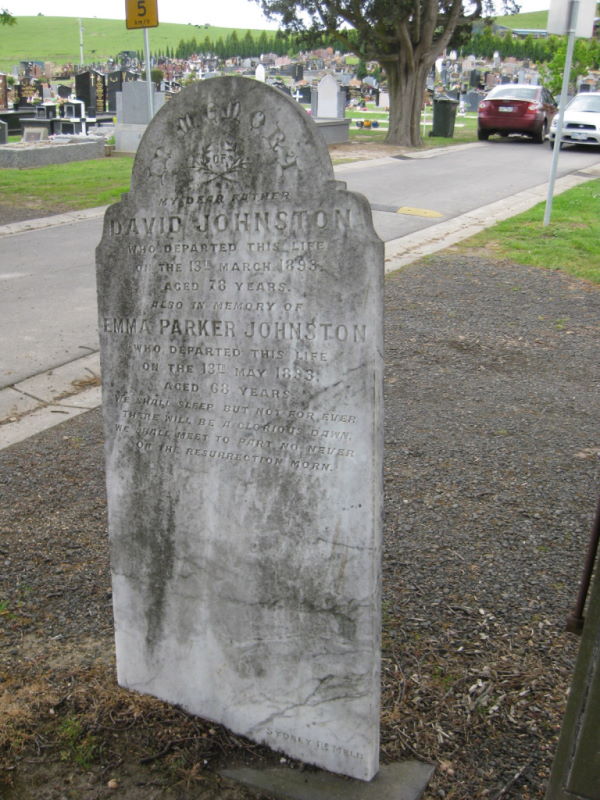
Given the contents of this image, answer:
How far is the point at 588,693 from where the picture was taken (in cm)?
189

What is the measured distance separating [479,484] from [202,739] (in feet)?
7.53

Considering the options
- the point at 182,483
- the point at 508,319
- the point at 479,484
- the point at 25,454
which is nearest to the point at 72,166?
the point at 508,319

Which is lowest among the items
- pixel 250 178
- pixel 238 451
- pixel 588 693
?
pixel 588 693

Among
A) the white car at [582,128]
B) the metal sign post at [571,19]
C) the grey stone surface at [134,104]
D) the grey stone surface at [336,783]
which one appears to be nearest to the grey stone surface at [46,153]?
the grey stone surface at [134,104]

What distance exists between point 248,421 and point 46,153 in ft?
61.9

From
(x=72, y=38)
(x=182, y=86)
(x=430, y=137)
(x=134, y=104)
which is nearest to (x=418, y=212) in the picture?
(x=134, y=104)

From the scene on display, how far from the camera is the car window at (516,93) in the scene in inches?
1104

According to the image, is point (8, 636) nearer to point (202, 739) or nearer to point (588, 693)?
point (202, 739)

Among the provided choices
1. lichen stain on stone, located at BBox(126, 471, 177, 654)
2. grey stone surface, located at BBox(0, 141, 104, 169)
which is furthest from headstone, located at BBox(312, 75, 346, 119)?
lichen stain on stone, located at BBox(126, 471, 177, 654)

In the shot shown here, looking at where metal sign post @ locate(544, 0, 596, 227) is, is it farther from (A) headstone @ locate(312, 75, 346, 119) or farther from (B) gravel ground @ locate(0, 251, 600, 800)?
(A) headstone @ locate(312, 75, 346, 119)

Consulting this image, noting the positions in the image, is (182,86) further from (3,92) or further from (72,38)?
(72,38)

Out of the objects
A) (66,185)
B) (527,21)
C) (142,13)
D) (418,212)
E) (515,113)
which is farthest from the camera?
(527,21)

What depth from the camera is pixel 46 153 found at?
763 inches

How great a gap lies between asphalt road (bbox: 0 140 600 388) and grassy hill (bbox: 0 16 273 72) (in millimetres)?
101644
